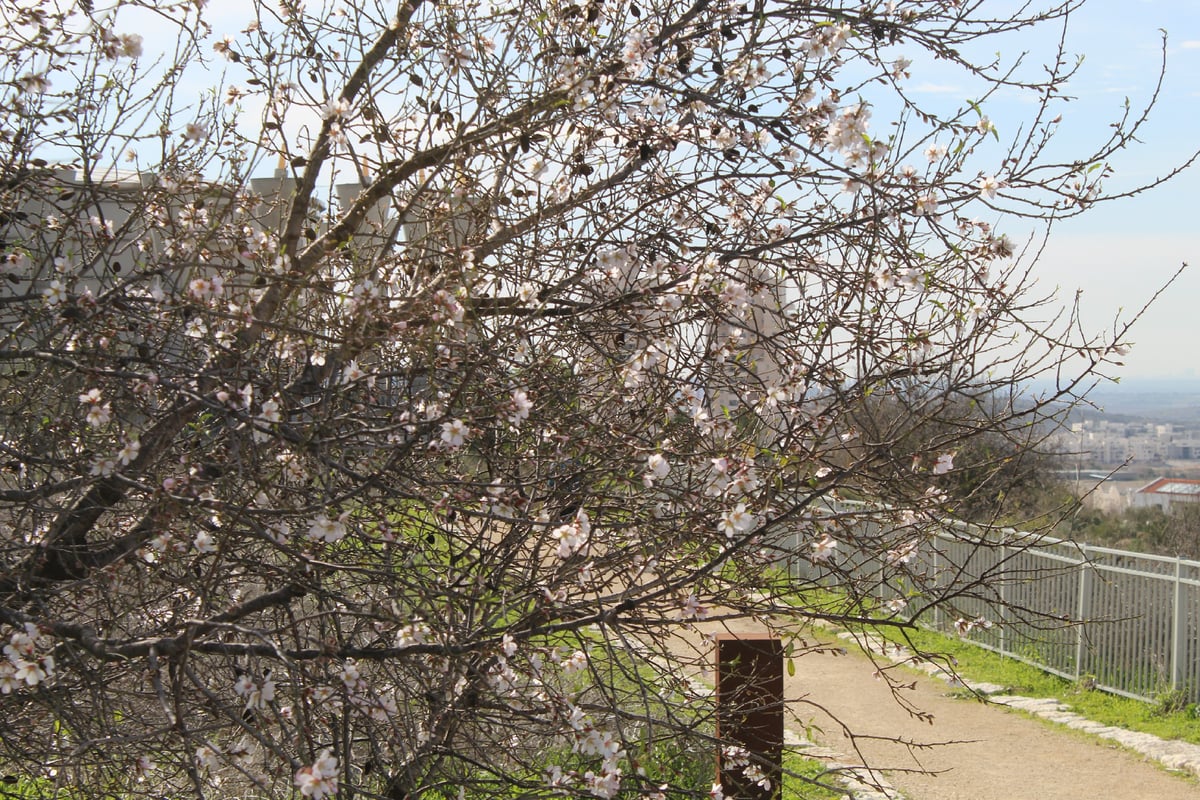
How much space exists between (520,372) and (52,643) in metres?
1.51

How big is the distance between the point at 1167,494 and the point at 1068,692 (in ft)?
36.9

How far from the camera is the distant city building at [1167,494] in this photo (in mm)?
18891

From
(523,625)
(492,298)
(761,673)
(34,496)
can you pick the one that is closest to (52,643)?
(34,496)

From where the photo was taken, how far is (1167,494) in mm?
20000

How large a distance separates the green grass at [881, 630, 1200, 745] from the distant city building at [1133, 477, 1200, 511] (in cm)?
845

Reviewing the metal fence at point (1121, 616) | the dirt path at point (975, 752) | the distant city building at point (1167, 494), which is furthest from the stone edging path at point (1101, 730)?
the distant city building at point (1167, 494)

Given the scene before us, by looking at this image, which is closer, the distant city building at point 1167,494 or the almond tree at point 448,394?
the almond tree at point 448,394

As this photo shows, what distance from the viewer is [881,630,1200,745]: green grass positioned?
899 cm

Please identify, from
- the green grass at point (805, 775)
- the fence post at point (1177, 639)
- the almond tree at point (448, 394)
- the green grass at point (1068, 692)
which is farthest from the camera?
the fence post at point (1177, 639)

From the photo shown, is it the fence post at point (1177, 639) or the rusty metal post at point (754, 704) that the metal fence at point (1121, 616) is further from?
the rusty metal post at point (754, 704)

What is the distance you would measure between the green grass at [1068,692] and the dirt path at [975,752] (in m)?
0.53

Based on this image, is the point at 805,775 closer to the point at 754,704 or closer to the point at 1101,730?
the point at 754,704

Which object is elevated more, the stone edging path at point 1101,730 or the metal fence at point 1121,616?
the metal fence at point 1121,616

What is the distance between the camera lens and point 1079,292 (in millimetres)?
4543
